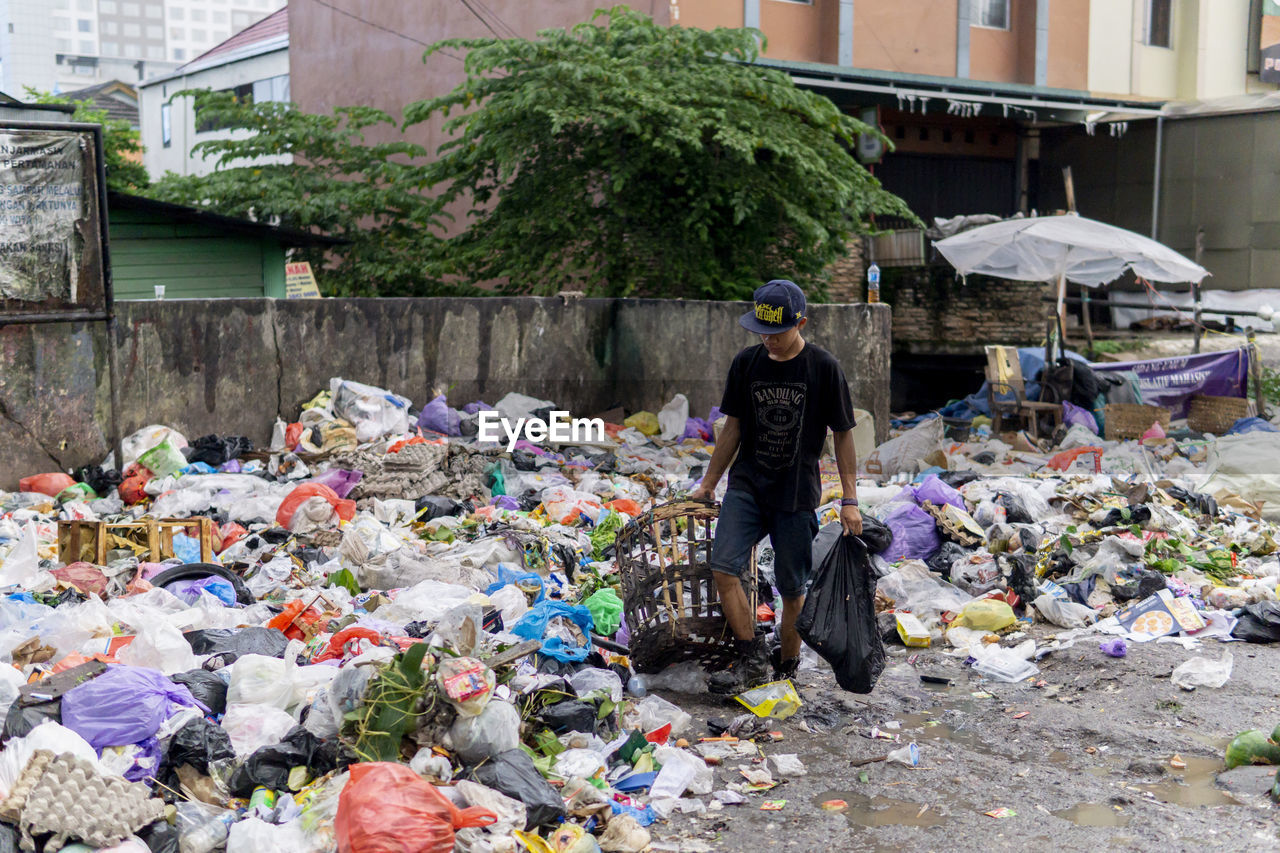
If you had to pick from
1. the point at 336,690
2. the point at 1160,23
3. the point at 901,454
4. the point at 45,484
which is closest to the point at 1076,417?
the point at 901,454

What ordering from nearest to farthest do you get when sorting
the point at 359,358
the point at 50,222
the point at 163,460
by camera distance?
the point at 50,222
the point at 163,460
the point at 359,358

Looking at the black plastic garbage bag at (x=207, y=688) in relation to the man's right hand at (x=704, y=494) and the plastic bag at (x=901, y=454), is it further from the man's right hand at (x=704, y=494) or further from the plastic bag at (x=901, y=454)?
the plastic bag at (x=901, y=454)

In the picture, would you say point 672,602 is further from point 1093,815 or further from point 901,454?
point 901,454

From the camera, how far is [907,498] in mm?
7281

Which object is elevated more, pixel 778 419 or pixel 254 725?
pixel 778 419

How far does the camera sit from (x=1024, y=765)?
13.4 ft

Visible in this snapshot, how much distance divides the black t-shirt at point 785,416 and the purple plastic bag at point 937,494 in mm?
2856

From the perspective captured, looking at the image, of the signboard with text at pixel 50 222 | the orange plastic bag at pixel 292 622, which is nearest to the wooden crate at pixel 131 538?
the orange plastic bag at pixel 292 622

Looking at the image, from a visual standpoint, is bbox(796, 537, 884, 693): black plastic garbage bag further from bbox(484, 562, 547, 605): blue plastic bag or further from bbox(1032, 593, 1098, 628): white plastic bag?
bbox(1032, 593, 1098, 628): white plastic bag

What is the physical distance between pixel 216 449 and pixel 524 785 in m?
5.76

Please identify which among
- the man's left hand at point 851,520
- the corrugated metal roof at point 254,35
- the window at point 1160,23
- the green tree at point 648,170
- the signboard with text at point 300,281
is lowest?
the man's left hand at point 851,520

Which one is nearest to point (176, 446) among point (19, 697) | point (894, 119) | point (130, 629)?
point (130, 629)

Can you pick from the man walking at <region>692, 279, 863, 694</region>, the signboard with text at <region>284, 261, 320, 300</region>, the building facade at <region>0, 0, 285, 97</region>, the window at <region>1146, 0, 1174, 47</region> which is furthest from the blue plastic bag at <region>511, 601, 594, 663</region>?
the building facade at <region>0, 0, 285, 97</region>

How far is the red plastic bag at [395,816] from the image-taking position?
117 inches
